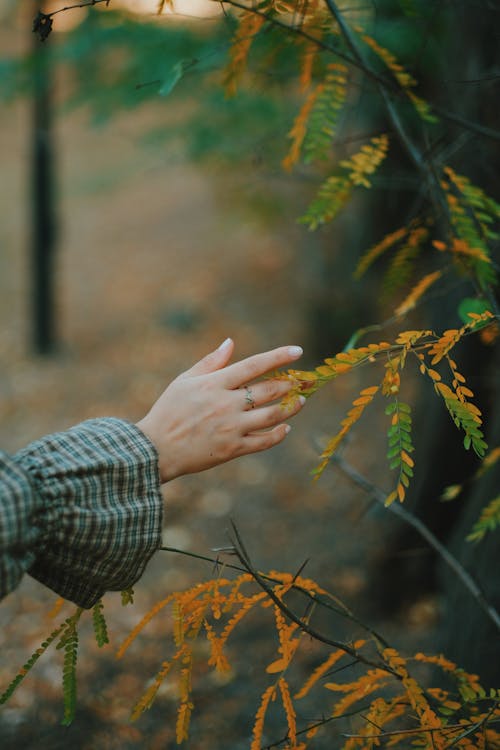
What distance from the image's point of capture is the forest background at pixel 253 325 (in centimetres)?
250

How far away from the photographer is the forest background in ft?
8.21

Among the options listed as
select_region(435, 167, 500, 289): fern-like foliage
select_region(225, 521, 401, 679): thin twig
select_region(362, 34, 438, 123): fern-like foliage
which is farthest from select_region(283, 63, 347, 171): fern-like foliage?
select_region(225, 521, 401, 679): thin twig

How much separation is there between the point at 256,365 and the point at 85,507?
45 centimetres

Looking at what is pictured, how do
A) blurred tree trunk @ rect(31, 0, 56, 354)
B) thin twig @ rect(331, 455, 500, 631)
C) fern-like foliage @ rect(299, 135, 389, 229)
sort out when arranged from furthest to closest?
1. blurred tree trunk @ rect(31, 0, 56, 354)
2. thin twig @ rect(331, 455, 500, 631)
3. fern-like foliage @ rect(299, 135, 389, 229)

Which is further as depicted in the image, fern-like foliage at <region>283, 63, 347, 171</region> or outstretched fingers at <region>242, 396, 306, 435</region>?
fern-like foliage at <region>283, 63, 347, 171</region>

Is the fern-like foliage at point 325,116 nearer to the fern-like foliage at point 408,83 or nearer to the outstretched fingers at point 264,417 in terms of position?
the fern-like foliage at point 408,83

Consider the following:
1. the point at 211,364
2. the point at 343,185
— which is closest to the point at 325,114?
the point at 343,185

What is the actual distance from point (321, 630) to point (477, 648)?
43.6 inches

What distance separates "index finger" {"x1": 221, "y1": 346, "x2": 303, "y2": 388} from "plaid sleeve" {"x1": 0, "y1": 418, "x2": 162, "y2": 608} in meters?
0.22

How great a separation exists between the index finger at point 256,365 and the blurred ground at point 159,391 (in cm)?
94

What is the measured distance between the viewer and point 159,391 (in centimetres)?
616

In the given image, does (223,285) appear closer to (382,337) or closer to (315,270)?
(315,270)

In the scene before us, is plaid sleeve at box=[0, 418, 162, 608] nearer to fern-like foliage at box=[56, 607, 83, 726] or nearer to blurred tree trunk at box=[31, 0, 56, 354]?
fern-like foliage at box=[56, 607, 83, 726]

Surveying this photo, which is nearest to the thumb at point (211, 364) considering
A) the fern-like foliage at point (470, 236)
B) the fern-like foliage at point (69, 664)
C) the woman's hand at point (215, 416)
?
the woman's hand at point (215, 416)
